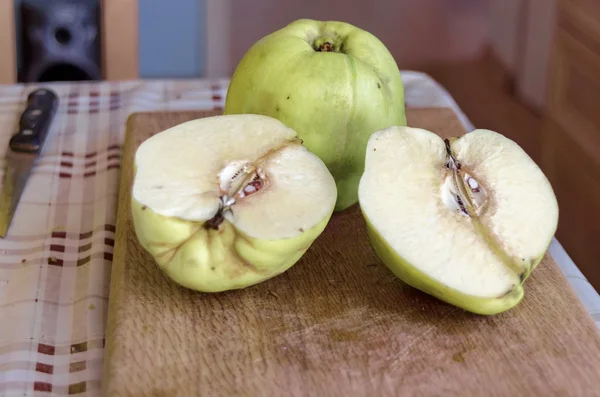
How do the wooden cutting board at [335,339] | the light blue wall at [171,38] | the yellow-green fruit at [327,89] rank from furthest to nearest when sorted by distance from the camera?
the light blue wall at [171,38]
the yellow-green fruit at [327,89]
the wooden cutting board at [335,339]

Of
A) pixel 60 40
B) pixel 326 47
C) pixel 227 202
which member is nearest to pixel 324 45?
pixel 326 47

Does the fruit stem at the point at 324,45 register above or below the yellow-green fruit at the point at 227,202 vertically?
above

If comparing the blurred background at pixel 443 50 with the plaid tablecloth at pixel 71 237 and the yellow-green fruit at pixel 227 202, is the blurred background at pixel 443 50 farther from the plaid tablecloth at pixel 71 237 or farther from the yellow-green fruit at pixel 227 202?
the yellow-green fruit at pixel 227 202

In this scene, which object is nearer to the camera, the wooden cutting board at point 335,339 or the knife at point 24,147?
the wooden cutting board at point 335,339

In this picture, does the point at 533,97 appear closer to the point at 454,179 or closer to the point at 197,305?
the point at 454,179

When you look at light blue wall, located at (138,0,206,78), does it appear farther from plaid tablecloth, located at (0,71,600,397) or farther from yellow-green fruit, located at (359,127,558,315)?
yellow-green fruit, located at (359,127,558,315)

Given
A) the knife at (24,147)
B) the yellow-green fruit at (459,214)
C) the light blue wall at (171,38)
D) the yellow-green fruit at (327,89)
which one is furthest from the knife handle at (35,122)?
the light blue wall at (171,38)

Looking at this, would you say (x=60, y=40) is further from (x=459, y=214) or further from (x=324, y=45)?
(x=459, y=214)
